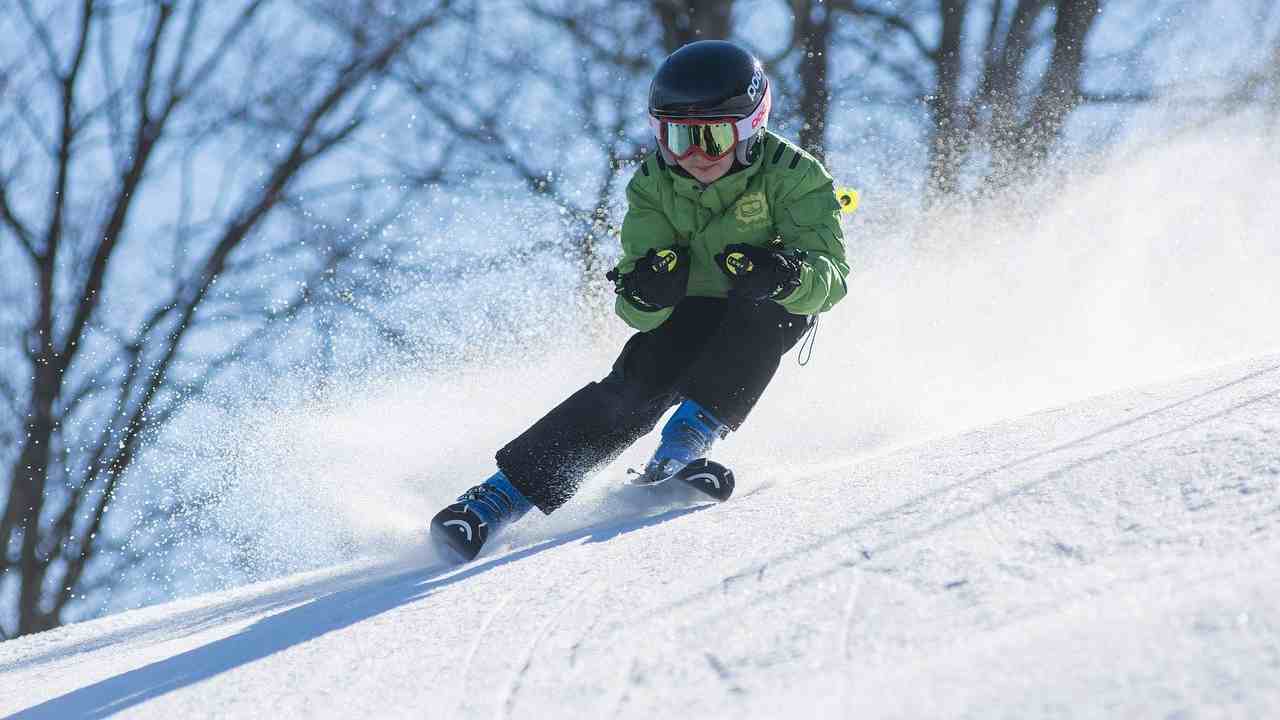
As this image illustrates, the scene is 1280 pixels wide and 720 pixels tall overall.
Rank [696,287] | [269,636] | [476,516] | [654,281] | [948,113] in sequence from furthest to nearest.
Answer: [948,113], [696,287], [654,281], [476,516], [269,636]

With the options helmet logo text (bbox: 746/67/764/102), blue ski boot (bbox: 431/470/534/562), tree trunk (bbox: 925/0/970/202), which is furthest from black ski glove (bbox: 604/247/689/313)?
tree trunk (bbox: 925/0/970/202)

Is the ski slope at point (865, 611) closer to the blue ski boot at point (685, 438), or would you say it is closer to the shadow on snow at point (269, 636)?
the shadow on snow at point (269, 636)

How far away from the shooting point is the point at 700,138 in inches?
114

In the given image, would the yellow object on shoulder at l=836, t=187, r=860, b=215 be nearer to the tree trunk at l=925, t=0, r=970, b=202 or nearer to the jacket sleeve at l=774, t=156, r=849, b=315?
the jacket sleeve at l=774, t=156, r=849, b=315

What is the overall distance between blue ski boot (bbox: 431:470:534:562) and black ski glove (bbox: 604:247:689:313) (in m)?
0.60

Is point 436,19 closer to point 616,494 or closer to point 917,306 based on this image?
point 917,306

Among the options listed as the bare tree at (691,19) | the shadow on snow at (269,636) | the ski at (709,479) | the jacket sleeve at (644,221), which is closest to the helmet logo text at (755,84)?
the jacket sleeve at (644,221)

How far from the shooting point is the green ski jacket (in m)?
3.00

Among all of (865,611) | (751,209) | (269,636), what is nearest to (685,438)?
(751,209)

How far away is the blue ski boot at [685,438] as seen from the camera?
2.83 meters

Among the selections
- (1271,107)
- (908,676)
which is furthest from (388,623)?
(1271,107)

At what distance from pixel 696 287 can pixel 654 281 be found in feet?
0.99

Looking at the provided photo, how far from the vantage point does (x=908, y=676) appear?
107cm

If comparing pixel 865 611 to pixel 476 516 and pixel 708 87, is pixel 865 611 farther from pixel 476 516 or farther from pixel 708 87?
pixel 708 87
